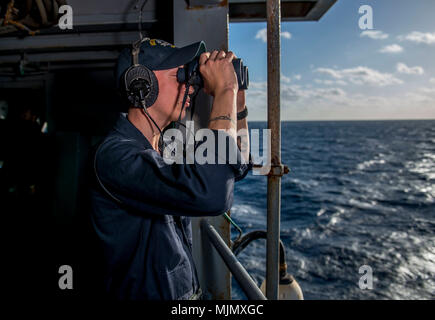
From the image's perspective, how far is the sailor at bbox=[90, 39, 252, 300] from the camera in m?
0.76

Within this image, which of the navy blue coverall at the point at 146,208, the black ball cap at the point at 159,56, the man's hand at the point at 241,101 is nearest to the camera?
the navy blue coverall at the point at 146,208

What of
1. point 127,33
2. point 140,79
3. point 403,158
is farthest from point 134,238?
point 403,158

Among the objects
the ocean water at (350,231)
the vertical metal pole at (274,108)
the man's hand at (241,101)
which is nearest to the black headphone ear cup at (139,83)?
the man's hand at (241,101)

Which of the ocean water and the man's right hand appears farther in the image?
the ocean water

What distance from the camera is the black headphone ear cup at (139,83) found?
0.94 meters

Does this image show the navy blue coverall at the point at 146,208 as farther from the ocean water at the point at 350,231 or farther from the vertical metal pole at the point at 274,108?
the ocean water at the point at 350,231

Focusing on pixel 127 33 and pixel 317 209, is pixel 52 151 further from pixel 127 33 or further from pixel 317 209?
pixel 317 209

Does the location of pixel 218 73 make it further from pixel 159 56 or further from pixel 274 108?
pixel 274 108

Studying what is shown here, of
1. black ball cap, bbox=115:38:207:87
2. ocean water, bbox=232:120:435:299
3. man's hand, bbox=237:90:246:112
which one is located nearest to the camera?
black ball cap, bbox=115:38:207:87

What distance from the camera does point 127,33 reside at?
3088 mm

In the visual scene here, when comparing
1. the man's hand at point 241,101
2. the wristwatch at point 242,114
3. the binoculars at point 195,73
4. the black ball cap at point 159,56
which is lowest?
the wristwatch at point 242,114

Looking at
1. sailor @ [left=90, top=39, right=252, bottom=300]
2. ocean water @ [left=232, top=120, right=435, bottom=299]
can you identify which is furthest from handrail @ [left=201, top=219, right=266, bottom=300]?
ocean water @ [left=232, top=120, right=435, bottom=299]

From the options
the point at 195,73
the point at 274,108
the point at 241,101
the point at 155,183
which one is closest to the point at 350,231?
the point at 274,108

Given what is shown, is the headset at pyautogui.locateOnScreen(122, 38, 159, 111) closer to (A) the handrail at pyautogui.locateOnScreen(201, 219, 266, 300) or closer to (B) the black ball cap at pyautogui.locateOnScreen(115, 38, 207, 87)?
(B) the black ball cap at pyautogui.locateOnScreen(115, 38, 207, 87)
